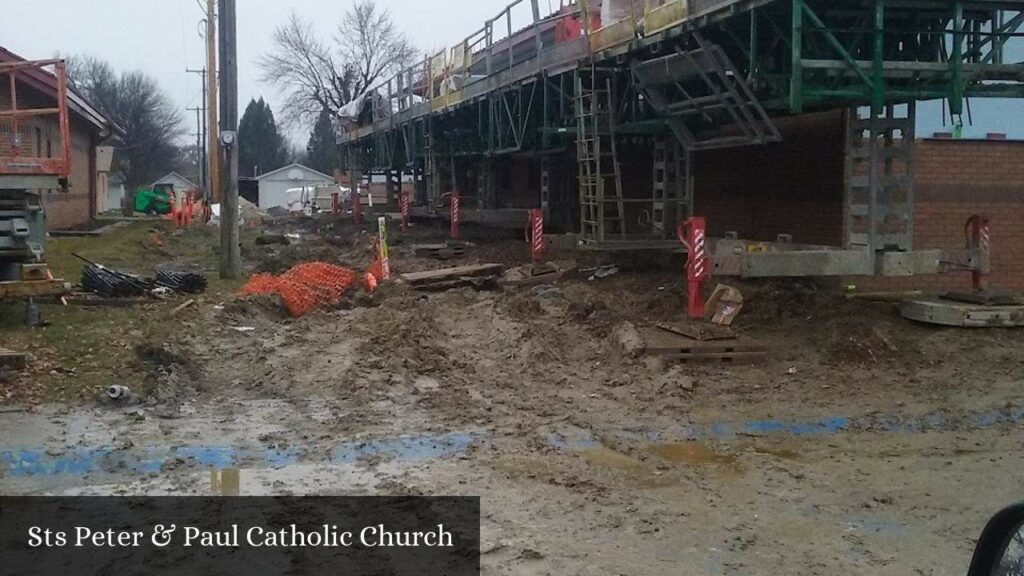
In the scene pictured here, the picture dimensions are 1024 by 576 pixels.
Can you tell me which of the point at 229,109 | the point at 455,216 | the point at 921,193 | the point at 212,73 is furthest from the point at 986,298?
the point at 212,73

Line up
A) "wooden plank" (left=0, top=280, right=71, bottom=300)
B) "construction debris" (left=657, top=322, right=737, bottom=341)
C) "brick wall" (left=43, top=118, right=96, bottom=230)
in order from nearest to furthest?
"wooden plank" (left=0, top=280, right=71, bottom=300), "construction debris" (left=657, top=322, right=737, bottom=341), "brick wall" (left=43, top=118, right=96, bottom=230)

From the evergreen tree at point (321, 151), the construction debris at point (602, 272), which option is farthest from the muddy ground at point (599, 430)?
the evergreen tree at point (321, 151)

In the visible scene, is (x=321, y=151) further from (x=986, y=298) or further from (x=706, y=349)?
(x=706, y=349)

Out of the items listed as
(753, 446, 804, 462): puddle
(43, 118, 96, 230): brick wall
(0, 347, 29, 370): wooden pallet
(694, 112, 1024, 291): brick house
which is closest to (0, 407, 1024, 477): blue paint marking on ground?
(753, 446, 804, 462): puddle

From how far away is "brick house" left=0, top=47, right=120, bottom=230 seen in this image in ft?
67.4

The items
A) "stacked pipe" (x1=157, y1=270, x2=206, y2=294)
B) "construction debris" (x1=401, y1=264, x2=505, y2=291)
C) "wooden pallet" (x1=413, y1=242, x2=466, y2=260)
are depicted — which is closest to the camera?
"stacked pipe" (x1=157, y1=270, x2=206, y2=294)

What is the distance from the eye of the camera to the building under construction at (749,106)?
10883 mm

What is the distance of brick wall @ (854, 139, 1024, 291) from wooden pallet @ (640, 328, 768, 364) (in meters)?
4.82

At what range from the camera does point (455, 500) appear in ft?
20.3

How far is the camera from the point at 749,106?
40.6ft

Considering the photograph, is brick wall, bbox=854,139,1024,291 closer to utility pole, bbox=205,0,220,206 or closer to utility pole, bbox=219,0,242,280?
utility pole, bbox=219,0,242,280

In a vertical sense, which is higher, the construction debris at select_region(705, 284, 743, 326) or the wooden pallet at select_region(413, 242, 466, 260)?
the wooden pallet at select_region(413, 242, 466, 260)

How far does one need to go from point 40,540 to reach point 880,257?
Result: 9.60 meters

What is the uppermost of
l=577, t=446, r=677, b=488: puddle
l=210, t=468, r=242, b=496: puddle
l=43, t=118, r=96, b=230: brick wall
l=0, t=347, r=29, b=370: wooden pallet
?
l=43, t=118, r=96, b=230: brick wall
